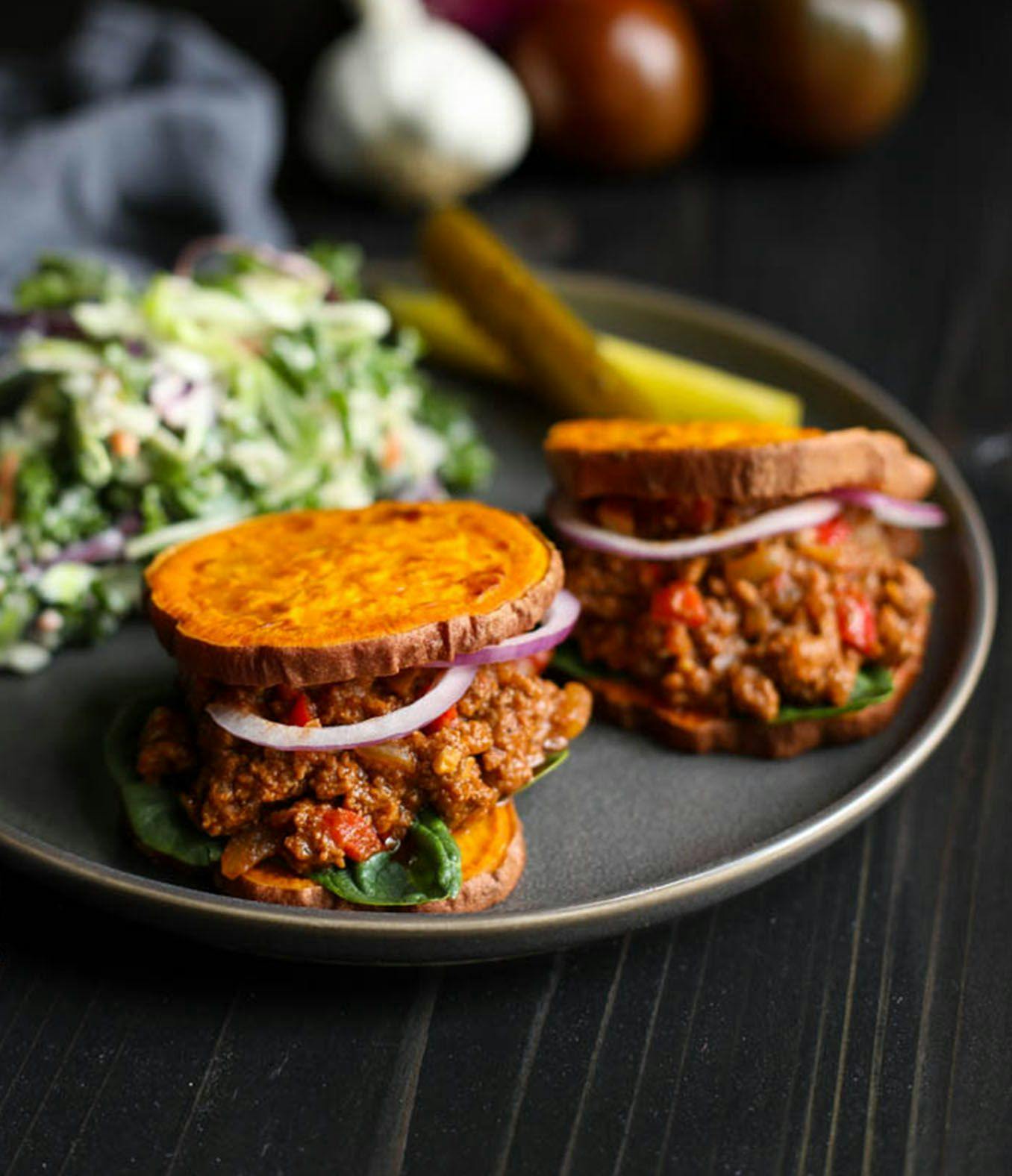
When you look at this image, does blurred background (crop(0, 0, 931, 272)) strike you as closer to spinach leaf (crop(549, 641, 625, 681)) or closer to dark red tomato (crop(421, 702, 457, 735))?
spinach leaf (crop(549, 641, 625, 681))

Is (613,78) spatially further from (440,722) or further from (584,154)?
(440,722)

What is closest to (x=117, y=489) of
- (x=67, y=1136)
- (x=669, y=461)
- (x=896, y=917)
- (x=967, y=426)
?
(x=669, y=461)

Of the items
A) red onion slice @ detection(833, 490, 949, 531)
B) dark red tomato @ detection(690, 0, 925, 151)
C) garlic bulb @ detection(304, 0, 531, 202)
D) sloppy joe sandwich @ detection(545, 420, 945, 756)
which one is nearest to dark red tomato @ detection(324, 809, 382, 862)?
sloppy joe sandwich @ detection(545, 420, 945, 756)

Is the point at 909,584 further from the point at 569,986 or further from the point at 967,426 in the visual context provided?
the point at 967,426

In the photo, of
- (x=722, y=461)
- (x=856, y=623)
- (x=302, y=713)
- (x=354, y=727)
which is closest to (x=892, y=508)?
(x=856, y=623)

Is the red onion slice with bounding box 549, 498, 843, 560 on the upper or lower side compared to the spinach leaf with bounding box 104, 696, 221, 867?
upper

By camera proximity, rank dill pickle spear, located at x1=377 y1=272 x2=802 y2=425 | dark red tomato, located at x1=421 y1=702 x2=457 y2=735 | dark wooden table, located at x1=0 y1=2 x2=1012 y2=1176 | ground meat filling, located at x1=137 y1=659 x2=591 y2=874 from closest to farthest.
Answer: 1. dark wooden table, located at x1=0 y1=2 x2=1012 y2=1176
2. ground meat filling, located at x1=137 y1=659 x2=591 y2=874
3. dark red tomato, located at x1=421 y1=702 x2=457 y2=735
4. dill pickle spear, located at x1=377 y1=272 x2=802 y2=425

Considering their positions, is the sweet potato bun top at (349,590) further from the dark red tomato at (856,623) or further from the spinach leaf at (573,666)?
the dark red tomato at (856,623)
